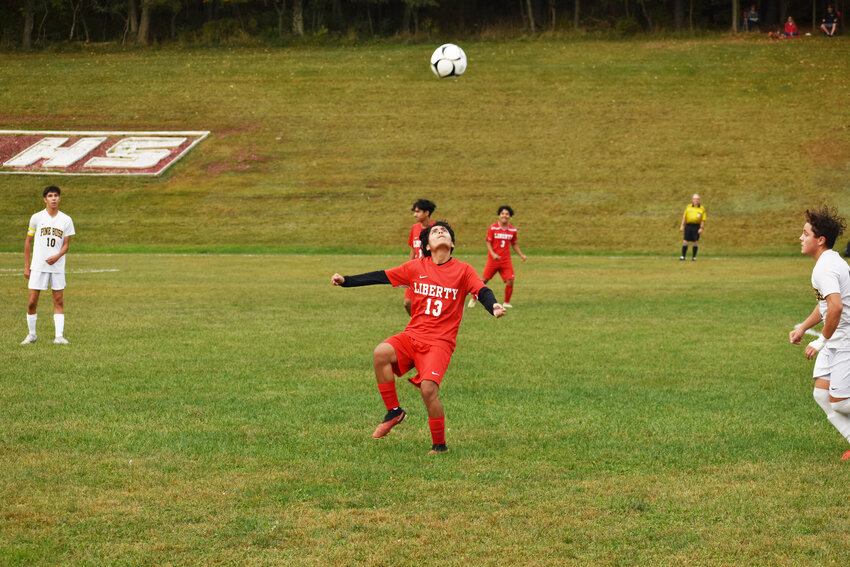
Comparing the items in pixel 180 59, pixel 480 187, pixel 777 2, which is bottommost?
pixel 480 187

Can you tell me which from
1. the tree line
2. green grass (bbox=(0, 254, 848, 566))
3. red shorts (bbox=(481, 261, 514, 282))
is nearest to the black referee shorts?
red shorts (bbox=(481, 261, 514, 282))

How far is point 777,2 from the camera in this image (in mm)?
65125

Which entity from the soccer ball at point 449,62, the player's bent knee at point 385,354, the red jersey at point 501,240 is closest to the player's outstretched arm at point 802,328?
the player's bent knee at point 385,354

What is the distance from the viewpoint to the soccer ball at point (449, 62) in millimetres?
32125

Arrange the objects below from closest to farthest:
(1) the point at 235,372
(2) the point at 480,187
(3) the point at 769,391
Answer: (3) the point at 769,391
(1) the point at 235,372
(2) the point at 480,187

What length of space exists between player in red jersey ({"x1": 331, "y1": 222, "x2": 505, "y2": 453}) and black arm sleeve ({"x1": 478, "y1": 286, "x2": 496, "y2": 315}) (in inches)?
2.0

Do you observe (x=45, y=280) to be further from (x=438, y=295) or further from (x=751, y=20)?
(x=751, y=20)

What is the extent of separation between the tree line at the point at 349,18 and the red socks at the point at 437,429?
189 feet

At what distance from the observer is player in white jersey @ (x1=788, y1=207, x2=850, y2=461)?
7.04m

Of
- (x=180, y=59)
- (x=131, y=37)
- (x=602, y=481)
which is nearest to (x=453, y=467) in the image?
(x=602, y=481)

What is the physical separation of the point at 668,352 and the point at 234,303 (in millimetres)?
9540

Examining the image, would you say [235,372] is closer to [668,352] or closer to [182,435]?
[182,435]

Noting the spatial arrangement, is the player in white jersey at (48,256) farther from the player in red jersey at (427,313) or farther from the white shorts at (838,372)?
the white shorts at (838,372)

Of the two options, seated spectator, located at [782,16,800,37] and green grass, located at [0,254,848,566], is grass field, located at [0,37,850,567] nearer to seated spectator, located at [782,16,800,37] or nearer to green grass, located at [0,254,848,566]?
green grass, located at [0,254,848,566]
